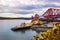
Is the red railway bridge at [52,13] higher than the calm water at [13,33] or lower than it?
higher

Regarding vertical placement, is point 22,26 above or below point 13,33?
above

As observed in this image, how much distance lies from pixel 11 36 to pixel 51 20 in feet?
2.34

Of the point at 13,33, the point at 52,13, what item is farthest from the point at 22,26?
the point at 52,13

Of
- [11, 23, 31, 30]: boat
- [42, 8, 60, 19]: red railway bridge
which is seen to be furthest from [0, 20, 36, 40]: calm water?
[42, 8, 60, 19]: red railway bridge

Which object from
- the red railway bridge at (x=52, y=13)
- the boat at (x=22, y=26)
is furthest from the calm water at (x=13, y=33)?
the red railway bridge at (x=52, y=13)

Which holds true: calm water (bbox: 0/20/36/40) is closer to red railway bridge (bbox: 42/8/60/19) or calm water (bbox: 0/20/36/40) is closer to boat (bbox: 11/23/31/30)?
boat (bbox: 11/23/31/30)

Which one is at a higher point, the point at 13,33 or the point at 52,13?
the point at 52,13

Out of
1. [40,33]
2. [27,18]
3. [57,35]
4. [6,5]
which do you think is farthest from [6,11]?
[57,35]

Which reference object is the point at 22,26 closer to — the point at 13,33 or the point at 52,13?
the point at 13,33

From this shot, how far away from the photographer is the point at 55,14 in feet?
10.1

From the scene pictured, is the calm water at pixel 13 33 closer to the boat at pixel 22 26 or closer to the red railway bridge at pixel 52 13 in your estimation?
the boat at pixel 22 26

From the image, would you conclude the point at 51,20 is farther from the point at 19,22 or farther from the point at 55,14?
the point at 19,22

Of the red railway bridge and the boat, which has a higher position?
the red railway bridge

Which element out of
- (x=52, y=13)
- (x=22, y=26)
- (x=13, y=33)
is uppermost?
(x=52, y=13)
